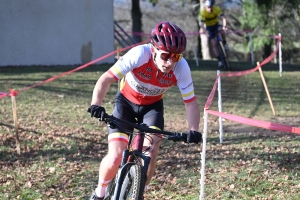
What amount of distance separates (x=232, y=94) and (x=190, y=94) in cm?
889

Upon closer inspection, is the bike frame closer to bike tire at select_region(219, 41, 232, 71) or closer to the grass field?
the grass field

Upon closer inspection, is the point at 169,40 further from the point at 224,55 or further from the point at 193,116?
the point at 224,55

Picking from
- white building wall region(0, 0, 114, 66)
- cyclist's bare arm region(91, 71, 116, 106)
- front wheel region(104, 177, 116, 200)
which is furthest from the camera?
white building wall region(0, 0, 114, 66)

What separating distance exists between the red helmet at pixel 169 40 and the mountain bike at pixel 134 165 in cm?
70

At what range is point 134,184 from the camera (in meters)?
4.73

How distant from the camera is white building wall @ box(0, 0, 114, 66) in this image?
19.0 meters

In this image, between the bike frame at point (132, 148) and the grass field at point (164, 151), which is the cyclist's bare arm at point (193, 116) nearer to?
the bike frame at point (132, 148)

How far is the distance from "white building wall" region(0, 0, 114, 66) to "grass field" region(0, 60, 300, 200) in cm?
471

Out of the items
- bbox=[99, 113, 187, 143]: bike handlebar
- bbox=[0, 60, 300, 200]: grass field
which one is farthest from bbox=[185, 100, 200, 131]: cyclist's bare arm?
bbox=[0, 60, 300, 200]: grass field

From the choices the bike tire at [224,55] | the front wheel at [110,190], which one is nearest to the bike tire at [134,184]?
the front wheel at [110,190]

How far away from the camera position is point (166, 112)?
39.7 feet

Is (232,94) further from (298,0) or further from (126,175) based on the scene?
(298,0)

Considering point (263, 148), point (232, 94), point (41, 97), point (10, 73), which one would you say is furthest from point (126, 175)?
point (10, 73)

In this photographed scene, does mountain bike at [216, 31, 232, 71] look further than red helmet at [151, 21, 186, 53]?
Yes
